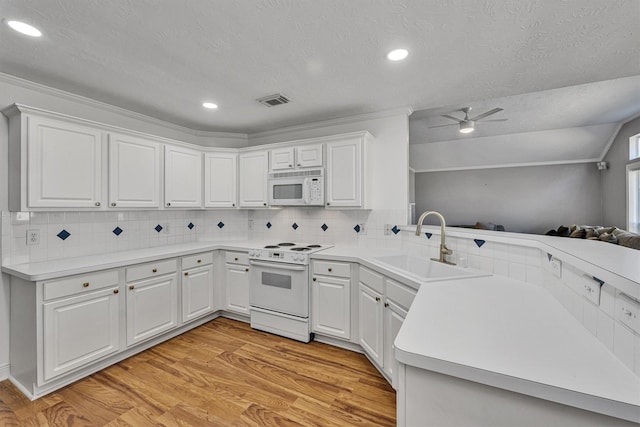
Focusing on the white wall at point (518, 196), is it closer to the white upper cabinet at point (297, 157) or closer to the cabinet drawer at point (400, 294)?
the white upper cabinet at point (297, 157)

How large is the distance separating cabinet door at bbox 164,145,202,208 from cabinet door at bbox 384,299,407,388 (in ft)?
8.50

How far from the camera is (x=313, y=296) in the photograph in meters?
2.75

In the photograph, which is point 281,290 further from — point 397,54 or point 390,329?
point 397,54

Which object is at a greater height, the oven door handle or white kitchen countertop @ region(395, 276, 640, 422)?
white kitchen countertop @ region(395, 276, 640, 422)

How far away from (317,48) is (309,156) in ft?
4.49

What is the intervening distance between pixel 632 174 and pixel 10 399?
8.45 metres

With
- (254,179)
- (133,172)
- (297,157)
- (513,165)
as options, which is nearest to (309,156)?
(297,157)

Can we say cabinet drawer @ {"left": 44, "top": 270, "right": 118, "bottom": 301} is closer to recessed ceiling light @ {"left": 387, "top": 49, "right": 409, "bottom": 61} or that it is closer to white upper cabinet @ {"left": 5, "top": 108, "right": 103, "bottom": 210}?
white upper cabinet @ {"left": 5, "top": 108, "right": 103, "bottom": 210}

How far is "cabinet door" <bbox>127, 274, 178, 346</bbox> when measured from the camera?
7.99 feet

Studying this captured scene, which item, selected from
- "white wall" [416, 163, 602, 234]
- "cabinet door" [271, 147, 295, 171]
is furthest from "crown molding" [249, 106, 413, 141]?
"white wall" [416, 163, 602, 234]

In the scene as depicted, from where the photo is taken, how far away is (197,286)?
3.05 m

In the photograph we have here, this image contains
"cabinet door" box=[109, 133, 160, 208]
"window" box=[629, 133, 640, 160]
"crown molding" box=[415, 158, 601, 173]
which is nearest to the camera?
"cabinet door" box=[109, 133, 160, 208]

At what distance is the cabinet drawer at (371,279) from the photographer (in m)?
2.20

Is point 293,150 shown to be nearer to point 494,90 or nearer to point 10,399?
point 494,90
